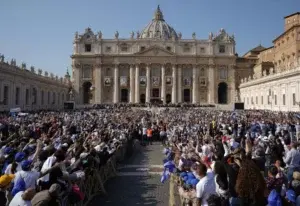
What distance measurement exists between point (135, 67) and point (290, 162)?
69.4m

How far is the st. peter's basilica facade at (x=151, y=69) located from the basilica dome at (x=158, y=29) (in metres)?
22.6

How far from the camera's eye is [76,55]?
253 ft

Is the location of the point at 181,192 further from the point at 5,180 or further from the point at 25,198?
the point at 5,180

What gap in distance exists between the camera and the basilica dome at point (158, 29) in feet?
330

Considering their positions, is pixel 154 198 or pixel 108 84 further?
pixel 108 84

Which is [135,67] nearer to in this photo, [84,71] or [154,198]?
[84,71]

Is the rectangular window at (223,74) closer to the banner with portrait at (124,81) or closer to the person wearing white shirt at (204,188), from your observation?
the banner with portrait at (124,81)

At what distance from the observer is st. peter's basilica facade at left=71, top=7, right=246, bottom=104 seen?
77.1 m

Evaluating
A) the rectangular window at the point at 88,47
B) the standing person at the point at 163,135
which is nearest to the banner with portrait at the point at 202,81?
the rectangular window at the point at 88,47

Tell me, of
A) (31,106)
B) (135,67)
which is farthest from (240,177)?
(135,67)

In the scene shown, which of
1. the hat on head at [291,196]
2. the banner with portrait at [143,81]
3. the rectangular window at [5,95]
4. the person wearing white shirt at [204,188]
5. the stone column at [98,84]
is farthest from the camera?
the banner with portrait at [143,81]

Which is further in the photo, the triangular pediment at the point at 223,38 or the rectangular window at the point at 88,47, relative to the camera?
the triangular pediment at the point at 223,38

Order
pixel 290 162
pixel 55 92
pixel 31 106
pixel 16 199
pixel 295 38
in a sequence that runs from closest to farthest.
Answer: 1. pixel 16 199
2. pixel 290 162
3. pixel 31 106
4. pixel 295 38
5. pixel 55 92

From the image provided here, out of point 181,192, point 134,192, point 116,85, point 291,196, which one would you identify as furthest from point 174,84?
point 291,196
